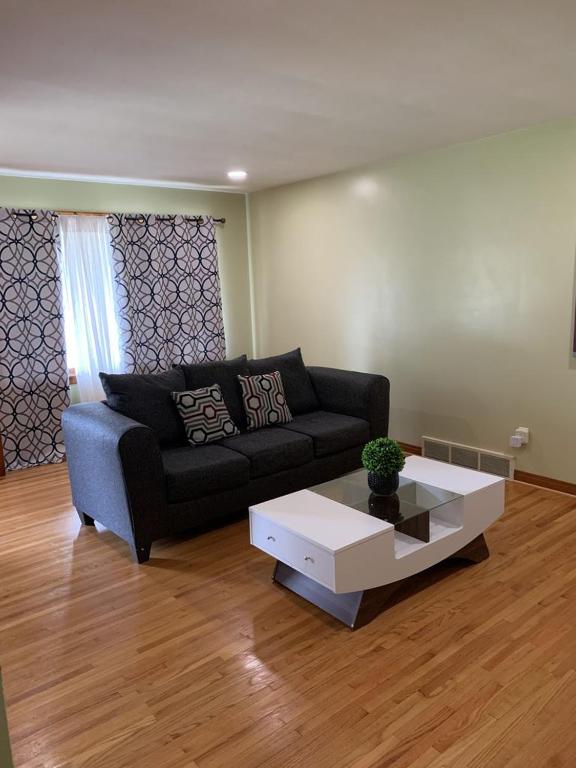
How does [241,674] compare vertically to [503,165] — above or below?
below

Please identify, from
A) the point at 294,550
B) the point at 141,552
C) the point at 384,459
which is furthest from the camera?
the point at 141,552

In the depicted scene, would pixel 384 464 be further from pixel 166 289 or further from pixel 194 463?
pixel 166 289

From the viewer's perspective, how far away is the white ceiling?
1.90 meters

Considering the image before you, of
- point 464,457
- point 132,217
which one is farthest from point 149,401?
point 464,457

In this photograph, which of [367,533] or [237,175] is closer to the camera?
[367,533]

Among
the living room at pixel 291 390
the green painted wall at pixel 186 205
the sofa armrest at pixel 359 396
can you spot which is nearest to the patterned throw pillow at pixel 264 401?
the living room at pixel 291 390

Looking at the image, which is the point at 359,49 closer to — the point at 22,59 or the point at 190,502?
the point at 22,59

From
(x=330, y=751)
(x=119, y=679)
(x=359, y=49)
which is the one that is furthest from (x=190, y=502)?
(x=359, y=49)

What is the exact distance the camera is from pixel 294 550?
2.47 metres

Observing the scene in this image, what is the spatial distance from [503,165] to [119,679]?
143 inches

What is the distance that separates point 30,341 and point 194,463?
7.36 ft

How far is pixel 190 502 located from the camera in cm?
314

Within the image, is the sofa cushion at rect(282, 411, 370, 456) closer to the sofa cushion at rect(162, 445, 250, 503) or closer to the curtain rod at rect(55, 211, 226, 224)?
Answer: the sofa cushion at rect(162, 445, 250, 503)

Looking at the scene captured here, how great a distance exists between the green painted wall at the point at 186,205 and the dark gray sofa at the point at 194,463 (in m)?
1.86
